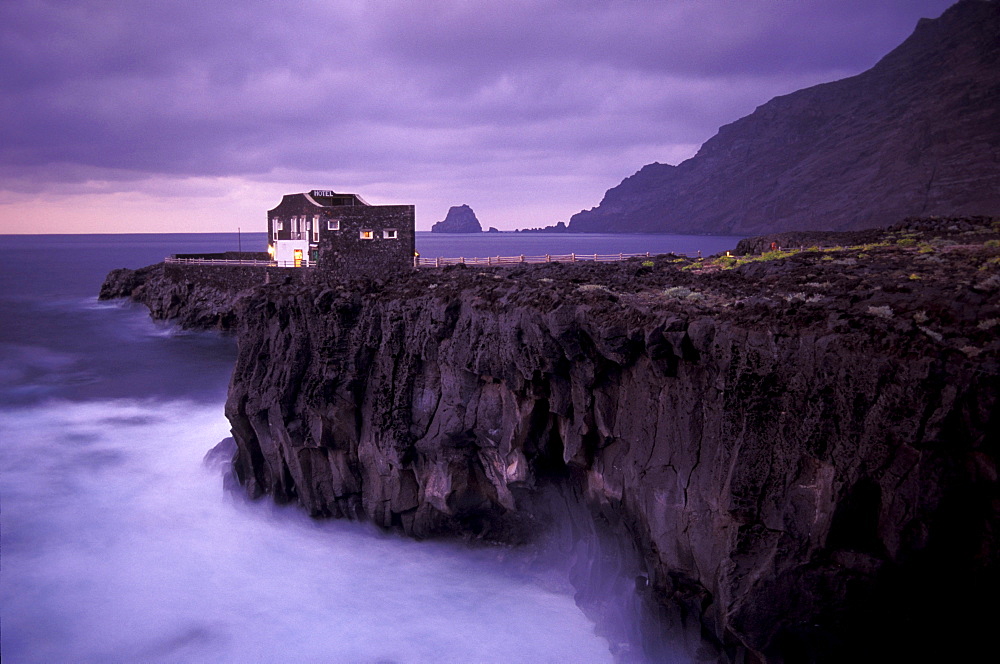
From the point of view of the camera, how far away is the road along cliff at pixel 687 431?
11.6m

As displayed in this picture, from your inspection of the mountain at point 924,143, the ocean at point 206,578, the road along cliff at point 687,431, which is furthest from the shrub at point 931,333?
the mountain at point 924,143

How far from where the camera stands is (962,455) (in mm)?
10961

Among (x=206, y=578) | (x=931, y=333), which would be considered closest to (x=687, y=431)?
(x=931, y=333)

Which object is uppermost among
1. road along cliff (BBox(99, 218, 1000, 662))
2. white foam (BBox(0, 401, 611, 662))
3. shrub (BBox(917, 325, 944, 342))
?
shrub (BBox(917, 325, 944, 342))

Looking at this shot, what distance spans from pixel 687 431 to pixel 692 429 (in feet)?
0.46

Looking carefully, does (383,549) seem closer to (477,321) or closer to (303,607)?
(303,607)

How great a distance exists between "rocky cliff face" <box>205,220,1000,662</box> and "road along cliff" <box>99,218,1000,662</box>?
55 mm

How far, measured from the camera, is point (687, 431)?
51.4 ft

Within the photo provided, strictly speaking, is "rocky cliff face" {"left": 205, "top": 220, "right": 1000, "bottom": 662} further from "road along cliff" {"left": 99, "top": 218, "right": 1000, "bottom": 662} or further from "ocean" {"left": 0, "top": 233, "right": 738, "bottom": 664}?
"ocean" {"left": 0, "top": 233, "right": 738, "bottom": 664}

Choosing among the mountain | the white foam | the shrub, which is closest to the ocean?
the white foam

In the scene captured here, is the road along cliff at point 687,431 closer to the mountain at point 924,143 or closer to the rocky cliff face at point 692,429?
the rocky cliff face at point 692,429

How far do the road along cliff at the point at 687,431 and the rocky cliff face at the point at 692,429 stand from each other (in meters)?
0.06

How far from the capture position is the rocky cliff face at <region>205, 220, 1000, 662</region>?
1156cm

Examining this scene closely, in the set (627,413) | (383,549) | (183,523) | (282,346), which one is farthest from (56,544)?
(627,413)
